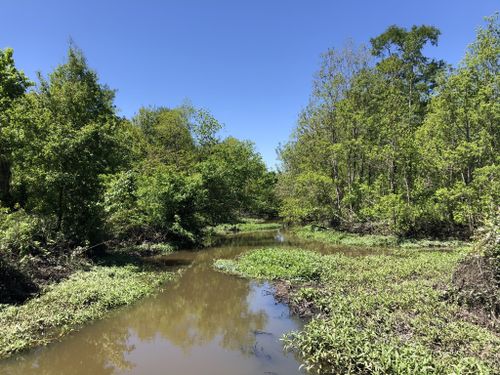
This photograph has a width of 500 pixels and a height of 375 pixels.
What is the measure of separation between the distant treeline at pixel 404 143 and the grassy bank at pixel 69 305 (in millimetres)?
18337

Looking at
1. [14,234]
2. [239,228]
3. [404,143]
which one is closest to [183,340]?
[14,234]

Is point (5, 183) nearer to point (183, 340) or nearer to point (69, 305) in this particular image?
point (69, 305)

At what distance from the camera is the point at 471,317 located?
939 cm

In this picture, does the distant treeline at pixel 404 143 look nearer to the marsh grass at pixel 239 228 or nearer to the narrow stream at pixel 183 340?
the marsh grass at pixel 239 228

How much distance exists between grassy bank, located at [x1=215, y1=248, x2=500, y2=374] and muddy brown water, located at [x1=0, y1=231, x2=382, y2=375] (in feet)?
2.82

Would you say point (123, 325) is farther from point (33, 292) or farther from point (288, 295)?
point (288, 295)

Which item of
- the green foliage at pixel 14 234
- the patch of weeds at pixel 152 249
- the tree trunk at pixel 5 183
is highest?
the tree trunk at pixel 5 183

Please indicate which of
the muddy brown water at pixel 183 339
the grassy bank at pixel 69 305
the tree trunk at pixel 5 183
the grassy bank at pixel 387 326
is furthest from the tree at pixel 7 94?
the grassy bank at pixel 387 326

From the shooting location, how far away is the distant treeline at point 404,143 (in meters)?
23.8

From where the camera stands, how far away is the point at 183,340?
33.9 ft

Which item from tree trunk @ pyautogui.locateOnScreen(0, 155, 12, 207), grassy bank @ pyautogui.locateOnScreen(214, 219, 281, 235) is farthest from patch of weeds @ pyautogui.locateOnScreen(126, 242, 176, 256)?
grassy bank @ pyautogui.locateOnScreen(214, 219, 281, 235)

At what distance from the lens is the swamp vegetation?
931 centimetres

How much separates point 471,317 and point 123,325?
9.63m

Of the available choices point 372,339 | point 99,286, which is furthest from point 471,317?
point 99,286
